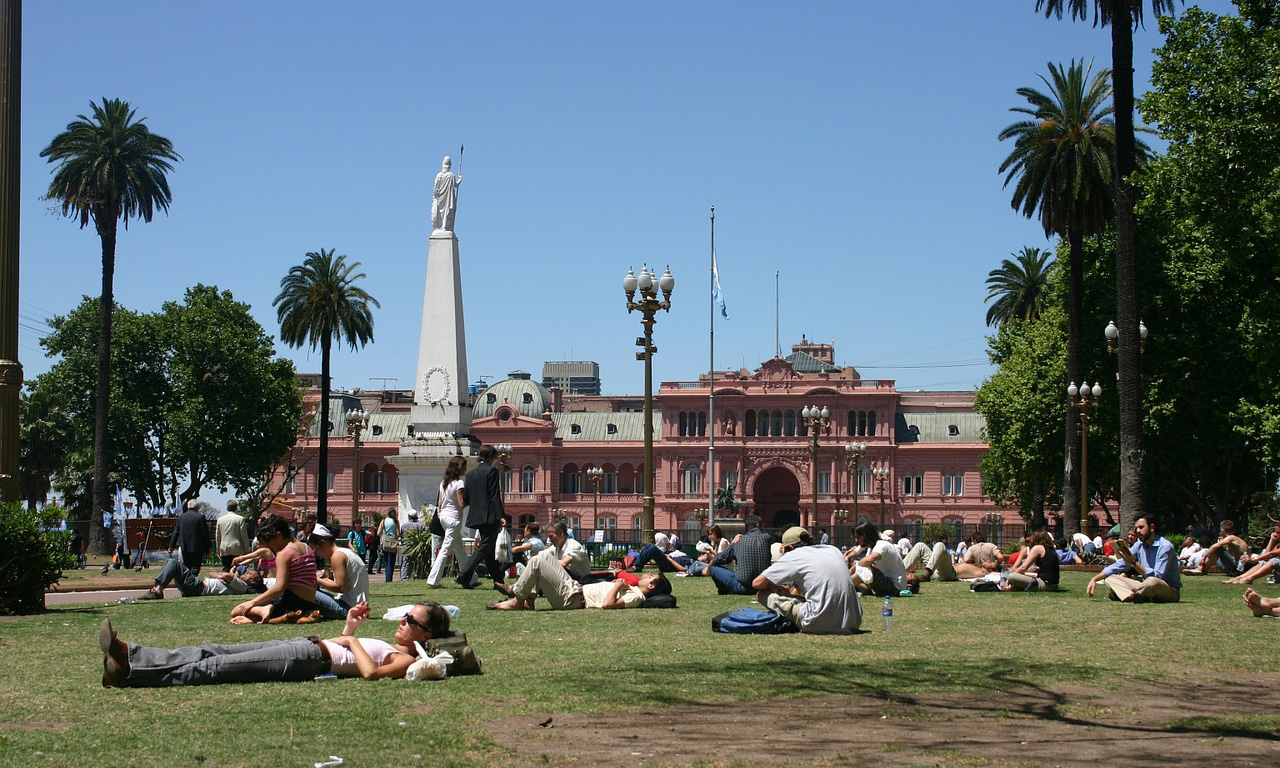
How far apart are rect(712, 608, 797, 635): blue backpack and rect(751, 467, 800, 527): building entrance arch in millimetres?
81990

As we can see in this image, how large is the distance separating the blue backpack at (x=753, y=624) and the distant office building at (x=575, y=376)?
122m

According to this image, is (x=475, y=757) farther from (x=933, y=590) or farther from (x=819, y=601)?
(x=933, y=590)

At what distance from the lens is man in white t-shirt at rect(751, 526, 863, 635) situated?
11.9m

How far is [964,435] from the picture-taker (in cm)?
9438

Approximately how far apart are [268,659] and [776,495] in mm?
88213

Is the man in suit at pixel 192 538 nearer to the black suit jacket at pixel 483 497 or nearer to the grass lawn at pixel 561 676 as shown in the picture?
the grass lawn at pixel 561 676

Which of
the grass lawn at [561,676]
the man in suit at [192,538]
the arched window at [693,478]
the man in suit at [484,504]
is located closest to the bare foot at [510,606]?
the grass lawn at [561,676]

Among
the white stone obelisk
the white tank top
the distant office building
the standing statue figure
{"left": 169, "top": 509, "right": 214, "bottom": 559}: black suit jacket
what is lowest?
the white tank top

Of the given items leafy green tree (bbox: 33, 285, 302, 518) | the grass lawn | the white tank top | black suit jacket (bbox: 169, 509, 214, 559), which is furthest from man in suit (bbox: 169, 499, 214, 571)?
leafy green tree (bbox: 33, 285, 302, 518)

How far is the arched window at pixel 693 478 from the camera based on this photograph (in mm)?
92750

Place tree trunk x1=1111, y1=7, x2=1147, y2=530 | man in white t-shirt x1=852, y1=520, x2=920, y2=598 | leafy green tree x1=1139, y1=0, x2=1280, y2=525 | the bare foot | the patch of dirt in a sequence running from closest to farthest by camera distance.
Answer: the patch of dirt → the bare foot → man in white t-shirt x1=852, y1=520, x2=920, y2=598 → leafy green tree x1=1139, y1=0, x2=1280, y2=525 → tree trunk x1=1111, y1=7, x2=1147, y2=530

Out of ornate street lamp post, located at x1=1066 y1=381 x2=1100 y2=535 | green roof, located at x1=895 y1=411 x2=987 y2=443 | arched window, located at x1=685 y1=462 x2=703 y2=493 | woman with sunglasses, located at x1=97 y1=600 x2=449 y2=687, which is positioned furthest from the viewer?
green roof, located at x1=895 y1=411 x2=987 y2=443

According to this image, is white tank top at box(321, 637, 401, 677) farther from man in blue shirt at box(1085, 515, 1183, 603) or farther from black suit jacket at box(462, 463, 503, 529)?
man in blue shirt at box(1085, 515, 1183, 603)

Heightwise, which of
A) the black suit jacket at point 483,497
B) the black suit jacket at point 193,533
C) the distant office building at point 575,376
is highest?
the distant office building at point 575,376
